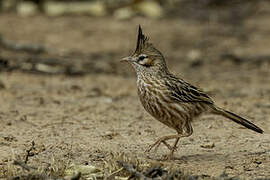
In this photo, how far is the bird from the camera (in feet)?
21.9

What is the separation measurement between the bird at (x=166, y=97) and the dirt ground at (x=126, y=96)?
39 centimetres

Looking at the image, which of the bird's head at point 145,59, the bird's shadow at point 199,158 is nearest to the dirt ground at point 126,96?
the bird's shadow at point 199,158

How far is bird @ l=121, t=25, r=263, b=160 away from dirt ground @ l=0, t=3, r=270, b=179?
39 cm

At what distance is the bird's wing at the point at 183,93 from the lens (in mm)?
6734

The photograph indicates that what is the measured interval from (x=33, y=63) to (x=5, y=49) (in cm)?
173

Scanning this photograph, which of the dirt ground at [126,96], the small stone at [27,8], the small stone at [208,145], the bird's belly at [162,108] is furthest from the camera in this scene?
the small stone at [27,8]

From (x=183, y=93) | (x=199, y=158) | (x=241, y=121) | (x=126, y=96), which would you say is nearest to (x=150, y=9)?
(x=126, y=96)

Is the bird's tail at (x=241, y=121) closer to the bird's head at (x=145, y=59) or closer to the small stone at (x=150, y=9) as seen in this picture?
the bird's head at (x=145, y=59)

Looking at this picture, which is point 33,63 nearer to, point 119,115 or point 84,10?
point 119,115

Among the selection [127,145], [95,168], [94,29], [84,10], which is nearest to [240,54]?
[94,29]

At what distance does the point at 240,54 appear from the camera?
46.2 feet

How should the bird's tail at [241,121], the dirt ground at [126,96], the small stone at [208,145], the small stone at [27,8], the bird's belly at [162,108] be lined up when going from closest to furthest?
the bird's belly at [162,108] → the dirt ground at [126,96] → the bird's tail at [241,121] → the small stone at [208,145] → the small stone at [27,8]

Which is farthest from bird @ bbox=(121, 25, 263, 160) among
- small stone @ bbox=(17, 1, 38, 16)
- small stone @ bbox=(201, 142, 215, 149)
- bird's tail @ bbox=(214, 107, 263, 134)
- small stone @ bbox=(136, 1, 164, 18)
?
small stone @ bbox=(17, 1, 38, 16)

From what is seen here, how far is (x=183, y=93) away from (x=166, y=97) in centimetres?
24
